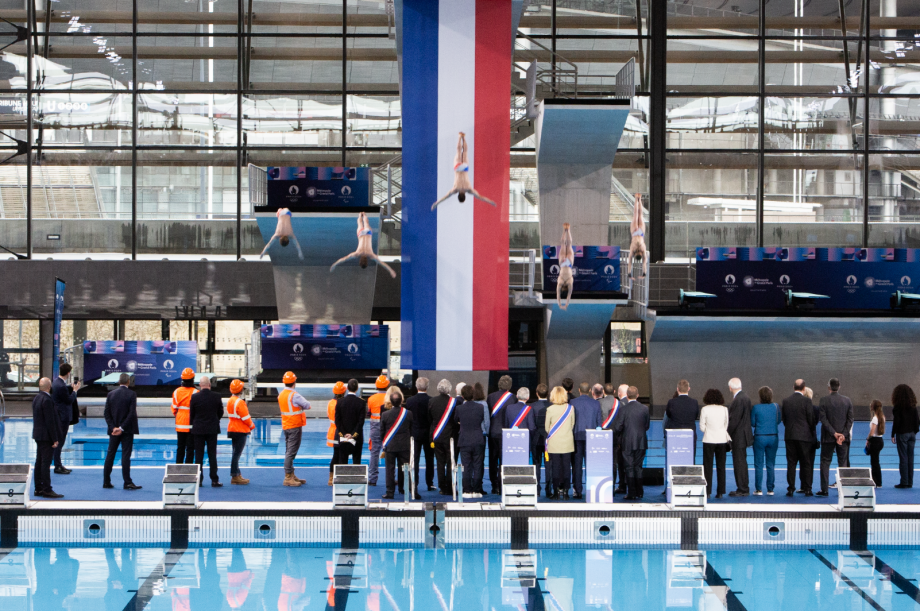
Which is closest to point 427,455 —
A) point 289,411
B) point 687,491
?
point 289,411

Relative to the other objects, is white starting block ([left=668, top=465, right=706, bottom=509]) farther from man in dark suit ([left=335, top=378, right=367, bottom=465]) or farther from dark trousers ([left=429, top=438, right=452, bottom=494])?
man in dark suit ([left=335, top=378, right=367, bottom=465])

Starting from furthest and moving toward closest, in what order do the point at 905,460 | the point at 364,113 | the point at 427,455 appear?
the point at 364,113, the point at 905,460, the point at 427,455

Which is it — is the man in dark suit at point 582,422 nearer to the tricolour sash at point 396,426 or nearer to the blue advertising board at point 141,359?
the tricolour sash at point 396,426

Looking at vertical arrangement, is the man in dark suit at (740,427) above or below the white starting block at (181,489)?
above

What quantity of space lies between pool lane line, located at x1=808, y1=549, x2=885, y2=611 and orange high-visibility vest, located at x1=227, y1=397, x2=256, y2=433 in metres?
7.91

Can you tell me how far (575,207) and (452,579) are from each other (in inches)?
565

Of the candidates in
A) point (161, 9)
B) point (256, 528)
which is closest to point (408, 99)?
point (256, 528)

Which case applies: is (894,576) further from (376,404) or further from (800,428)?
(376,404)

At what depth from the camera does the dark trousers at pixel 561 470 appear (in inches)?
491

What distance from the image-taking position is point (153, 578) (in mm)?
9742

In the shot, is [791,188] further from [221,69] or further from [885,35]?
[221,69]

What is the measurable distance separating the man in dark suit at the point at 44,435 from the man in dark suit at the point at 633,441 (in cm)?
771

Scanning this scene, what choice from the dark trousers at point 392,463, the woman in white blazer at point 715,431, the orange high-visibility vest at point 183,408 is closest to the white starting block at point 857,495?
the woman in white blazer at point 715,431

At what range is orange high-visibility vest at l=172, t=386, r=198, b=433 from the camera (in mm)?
13422
